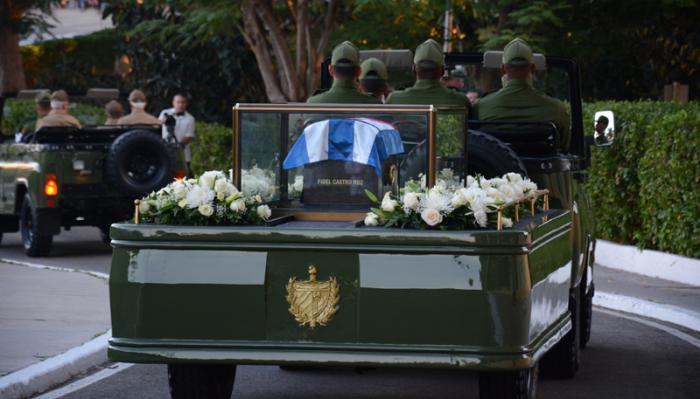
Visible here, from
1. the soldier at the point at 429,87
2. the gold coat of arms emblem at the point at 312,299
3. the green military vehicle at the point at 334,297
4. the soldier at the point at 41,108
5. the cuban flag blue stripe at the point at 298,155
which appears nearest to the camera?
the green military vehicle at the point at 334,297

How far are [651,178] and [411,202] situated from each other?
403 inches

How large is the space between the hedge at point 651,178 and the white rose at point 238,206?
8894 millimetres

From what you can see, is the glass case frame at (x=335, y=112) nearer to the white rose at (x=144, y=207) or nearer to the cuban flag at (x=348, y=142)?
the cuban flag at (x=348, y=142)

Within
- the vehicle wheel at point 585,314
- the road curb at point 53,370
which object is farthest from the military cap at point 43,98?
the vehicle wheel at point 585,314

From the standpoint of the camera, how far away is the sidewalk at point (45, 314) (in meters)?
10.2

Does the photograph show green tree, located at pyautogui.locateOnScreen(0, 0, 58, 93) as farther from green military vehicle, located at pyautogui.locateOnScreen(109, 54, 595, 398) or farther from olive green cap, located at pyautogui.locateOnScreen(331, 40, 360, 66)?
green military vehicle, located at pyautogui.locateOnScreen(109, 54, 595, 398)

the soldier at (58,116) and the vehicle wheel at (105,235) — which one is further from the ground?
the soldier at (58,116)

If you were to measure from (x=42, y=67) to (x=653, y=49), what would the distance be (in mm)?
28255

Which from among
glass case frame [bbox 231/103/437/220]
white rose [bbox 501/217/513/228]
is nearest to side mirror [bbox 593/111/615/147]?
glass case frame [bbox 231/103/437/220]

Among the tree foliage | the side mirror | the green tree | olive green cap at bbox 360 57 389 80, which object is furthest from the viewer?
the green tree

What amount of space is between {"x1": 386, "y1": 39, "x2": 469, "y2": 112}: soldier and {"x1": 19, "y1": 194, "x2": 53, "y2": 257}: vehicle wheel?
9272mm

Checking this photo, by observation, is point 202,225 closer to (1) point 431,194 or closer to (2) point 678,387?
(1) point 431,194

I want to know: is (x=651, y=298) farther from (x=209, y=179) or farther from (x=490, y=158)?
(x=209, y=179)

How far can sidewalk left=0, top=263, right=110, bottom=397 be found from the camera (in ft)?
33.3
